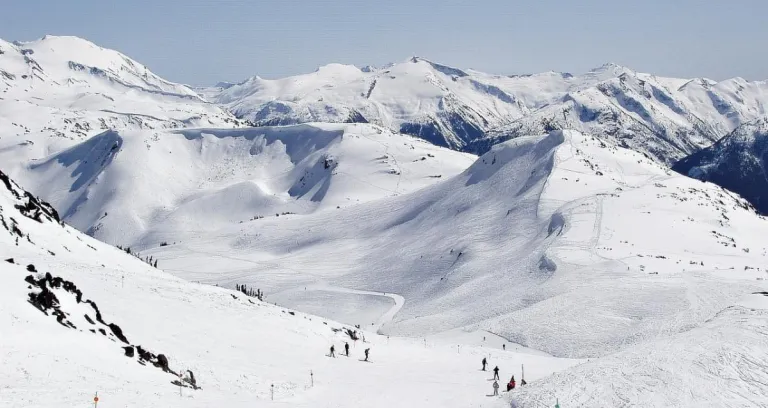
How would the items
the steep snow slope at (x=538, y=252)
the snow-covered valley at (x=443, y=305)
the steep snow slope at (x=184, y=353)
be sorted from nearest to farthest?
the steep snow slope at (x=184, y=353), the snow-covered valley at (x=443, y=305), the steep snow slope at (x=538, y=252)

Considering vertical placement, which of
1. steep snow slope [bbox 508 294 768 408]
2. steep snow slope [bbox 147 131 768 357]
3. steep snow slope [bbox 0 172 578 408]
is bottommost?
steep snow slope [bbox 508 294 768 408]

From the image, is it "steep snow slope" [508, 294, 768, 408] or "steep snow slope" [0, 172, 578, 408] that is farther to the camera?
"steep snow slope" [508, 294, 768, 408]

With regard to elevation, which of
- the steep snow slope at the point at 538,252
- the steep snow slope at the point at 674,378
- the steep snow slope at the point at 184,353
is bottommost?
the steep snow slope at the point at 674,378

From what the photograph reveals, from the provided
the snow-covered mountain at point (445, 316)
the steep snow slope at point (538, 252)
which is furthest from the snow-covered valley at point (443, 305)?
the steep snow slope at point (538, 252)

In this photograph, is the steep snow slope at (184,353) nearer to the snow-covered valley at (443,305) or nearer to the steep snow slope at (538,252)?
the snow-covered valley at (443,305)

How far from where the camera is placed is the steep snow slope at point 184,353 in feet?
107

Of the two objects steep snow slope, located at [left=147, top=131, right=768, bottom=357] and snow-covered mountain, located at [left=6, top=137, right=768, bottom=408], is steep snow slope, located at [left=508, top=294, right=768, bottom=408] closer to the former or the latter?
snow-covered mountain, located at [left=6, top=137, right=768, bottom=408]

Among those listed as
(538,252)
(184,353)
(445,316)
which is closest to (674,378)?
(184,353)

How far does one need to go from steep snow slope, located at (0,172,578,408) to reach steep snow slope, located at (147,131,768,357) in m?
16.3

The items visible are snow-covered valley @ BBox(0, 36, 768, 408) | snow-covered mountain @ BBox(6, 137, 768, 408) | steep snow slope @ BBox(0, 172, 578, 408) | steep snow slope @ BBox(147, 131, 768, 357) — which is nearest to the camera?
steep snow slope @ BBox(0, 172, 578, 408)

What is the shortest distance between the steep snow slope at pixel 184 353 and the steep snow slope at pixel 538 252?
642 inches

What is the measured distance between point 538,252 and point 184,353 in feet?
253

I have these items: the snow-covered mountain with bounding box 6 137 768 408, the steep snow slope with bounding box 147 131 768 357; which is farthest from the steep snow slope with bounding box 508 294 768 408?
the steep snow slope with bounding box 147 131 768 357

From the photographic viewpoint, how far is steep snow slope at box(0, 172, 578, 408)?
107ft
